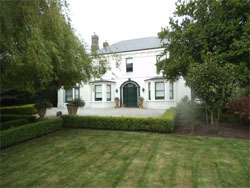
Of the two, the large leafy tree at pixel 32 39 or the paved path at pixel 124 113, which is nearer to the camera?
the large leafy tree at pixel 32 39

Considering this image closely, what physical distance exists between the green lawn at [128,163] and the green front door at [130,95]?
11.5 meters

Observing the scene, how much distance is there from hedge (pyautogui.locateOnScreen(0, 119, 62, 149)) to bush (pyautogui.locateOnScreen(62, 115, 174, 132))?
780mm

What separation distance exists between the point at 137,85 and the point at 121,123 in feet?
33.6

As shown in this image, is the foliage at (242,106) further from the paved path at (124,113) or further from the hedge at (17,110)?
the hedge at (17,110)

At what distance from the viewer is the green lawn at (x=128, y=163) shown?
3.26 metres

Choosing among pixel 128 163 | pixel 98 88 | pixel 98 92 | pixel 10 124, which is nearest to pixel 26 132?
pixel 10 124

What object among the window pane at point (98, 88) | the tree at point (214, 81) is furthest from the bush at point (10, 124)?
the window pane at point (98, 88)

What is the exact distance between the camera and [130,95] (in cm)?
1778

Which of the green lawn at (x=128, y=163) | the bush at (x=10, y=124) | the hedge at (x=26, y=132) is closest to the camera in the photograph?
the green lawn at (x=128, y=163)

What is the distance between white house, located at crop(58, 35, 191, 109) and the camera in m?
16.0

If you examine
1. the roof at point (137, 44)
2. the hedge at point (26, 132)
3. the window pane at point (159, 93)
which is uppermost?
the roof at point (137, 44)

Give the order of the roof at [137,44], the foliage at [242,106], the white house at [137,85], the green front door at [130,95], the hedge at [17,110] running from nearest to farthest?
1. the foliage at [242,106]
2. the hedge at [17,110]
3. the white house at [137,85]
4. the roof at [137,44]
5. the green front door at [130,95]

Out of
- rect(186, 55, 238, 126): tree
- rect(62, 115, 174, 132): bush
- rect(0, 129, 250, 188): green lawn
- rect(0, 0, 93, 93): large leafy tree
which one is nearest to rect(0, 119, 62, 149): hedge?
rect(0, 129, 250, 188): green lawn

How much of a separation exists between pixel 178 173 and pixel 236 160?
6.19 feet
